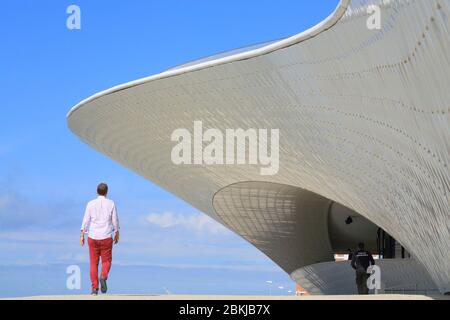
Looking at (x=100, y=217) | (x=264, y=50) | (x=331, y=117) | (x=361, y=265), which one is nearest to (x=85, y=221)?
(x=100, y=217)

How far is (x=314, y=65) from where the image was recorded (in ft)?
44.1

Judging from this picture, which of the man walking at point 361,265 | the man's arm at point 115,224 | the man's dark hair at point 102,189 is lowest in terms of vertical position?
the man walking at point 361,265

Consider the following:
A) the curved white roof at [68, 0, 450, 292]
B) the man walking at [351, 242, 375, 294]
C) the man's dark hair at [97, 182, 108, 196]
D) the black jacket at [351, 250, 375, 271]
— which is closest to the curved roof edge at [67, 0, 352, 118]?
the curved white roof at [68, 0, 450, 292]

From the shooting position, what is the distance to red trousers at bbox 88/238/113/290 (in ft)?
39.0

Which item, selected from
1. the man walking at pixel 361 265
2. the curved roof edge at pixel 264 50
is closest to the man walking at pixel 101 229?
the curved roof edge at pixel 264 50

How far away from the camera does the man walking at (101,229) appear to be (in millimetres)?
11844

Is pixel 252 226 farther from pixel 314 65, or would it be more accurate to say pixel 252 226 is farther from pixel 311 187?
pixel 314 65

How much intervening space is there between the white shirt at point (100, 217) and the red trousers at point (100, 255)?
0.24ft

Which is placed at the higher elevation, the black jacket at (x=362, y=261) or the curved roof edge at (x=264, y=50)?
the curved roof edge at (x=264, y=50)

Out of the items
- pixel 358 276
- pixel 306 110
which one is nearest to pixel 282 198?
pixel 358 276

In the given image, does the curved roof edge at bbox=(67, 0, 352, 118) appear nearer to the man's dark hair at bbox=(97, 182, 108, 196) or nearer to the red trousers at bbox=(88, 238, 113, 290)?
the man's dark hair at bbox=(97, 182, 108, 196)

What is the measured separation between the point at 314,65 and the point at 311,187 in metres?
12.8

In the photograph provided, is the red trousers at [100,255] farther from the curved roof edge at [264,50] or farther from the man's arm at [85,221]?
the curved roof edge at [264,50]
